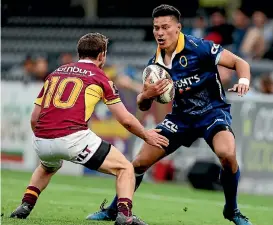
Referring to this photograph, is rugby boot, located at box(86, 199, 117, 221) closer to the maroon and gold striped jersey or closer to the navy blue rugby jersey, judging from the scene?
the navy blue rugby jersey

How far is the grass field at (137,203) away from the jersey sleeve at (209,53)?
167 centimetres

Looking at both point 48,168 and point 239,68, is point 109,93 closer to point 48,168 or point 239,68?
point 48,168

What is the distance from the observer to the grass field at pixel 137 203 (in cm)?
981

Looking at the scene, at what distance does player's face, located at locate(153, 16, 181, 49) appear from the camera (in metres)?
9.44

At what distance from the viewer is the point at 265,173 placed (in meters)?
14.6

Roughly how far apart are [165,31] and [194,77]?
0.55 metres

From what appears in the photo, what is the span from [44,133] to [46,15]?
694 inches

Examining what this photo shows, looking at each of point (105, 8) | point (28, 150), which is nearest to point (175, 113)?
point (28, 150)

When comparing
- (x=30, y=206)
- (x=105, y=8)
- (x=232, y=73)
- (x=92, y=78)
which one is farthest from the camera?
(x=105, y=8)

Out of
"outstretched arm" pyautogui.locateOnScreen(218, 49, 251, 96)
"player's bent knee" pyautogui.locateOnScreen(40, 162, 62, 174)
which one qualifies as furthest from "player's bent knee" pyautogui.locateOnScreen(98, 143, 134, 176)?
"outstretched arm" pyautogui.locateOnScreen(218, 49, 251, 96)

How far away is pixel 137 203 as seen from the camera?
468 inches

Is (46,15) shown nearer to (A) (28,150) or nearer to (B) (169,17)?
(A) (28,150)

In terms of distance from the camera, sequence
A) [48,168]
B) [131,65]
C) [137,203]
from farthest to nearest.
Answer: [131,65] → [137,203] → [48,168]

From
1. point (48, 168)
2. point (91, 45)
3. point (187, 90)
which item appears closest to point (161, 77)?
point (187, 90)
